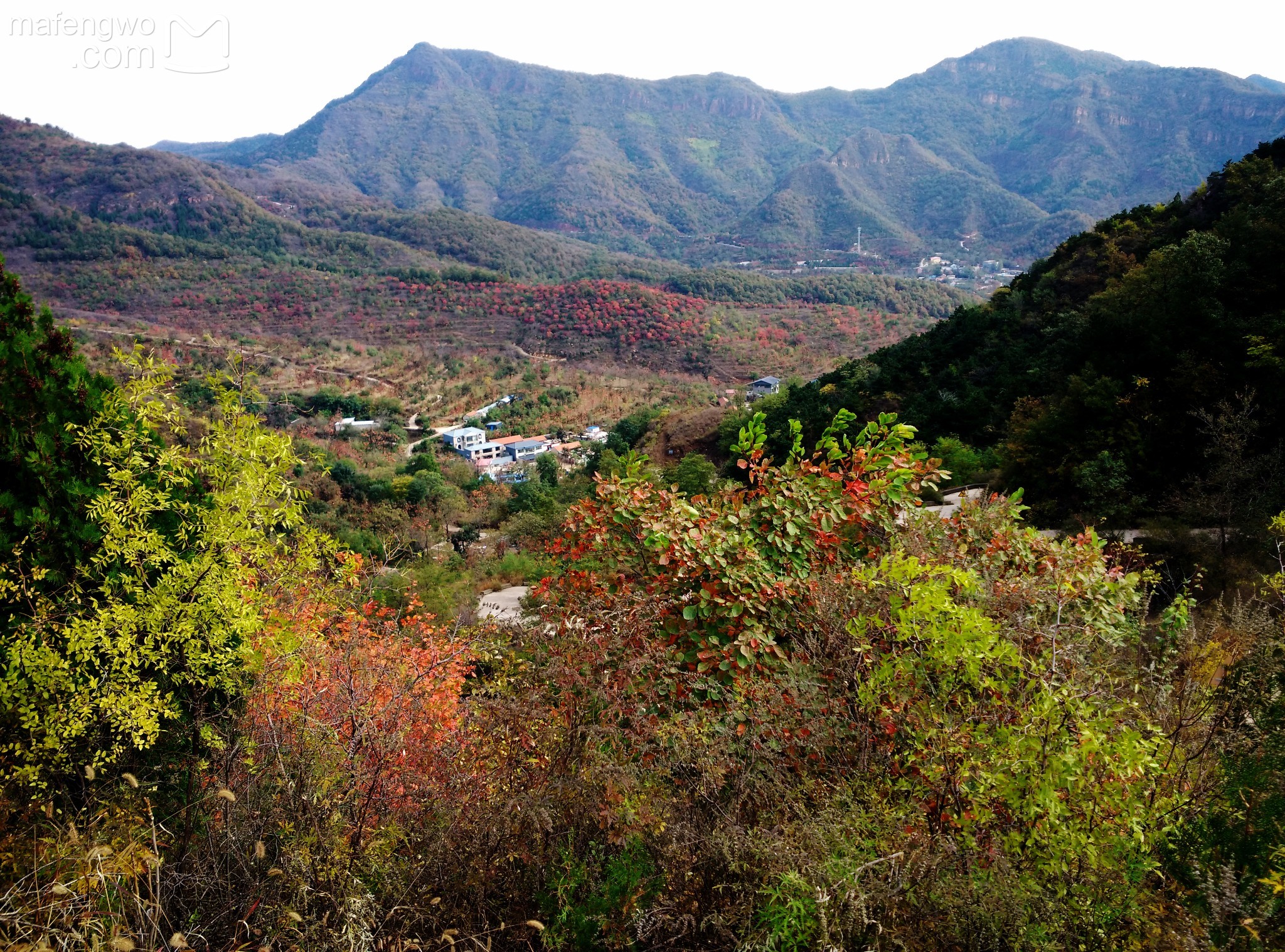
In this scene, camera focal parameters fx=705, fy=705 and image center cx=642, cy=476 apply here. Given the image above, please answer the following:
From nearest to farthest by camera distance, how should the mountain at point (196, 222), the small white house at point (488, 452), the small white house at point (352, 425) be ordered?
the small white house at point (488, 452)
the small white house at point (352, 425)
the mountain at point (196, 222)

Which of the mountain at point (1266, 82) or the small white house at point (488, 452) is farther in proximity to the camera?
the mountain at point (1266, 82)

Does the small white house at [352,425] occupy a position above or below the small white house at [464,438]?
above

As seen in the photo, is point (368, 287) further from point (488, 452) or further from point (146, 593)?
point (146, 593)

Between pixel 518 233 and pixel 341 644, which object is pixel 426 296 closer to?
pixel 518 233

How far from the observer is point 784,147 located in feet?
542

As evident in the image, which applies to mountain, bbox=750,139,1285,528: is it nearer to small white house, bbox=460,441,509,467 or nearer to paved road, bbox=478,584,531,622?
paved road, bbox=478,584,531,622

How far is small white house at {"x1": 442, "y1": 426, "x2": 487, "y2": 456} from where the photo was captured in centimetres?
3138

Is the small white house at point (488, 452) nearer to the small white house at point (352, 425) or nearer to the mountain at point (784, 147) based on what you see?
the small white house at point (352, 425)

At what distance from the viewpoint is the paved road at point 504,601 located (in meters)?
10.9

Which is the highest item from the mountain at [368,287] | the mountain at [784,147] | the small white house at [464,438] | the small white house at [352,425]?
the mountain at [784,147]

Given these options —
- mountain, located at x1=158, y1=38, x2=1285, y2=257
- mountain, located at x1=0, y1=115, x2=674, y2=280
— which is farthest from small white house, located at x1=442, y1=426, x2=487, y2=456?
mountain, located at x1=158, y1=38, x2=1285, y2=257

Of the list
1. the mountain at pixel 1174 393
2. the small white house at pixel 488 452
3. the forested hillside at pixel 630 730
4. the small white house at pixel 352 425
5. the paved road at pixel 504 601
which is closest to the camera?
the forested hillside at pixel 630 730

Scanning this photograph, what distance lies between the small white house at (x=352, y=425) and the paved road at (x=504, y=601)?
21767 millimetres

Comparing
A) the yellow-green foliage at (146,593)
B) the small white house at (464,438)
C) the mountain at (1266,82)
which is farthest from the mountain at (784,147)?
the yellow-green foliage at (146,593)
